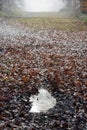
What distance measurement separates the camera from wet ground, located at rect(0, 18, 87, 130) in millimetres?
7871

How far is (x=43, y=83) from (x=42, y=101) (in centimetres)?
128

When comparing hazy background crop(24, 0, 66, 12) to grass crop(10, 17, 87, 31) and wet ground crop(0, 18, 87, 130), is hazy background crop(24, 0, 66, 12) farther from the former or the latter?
wet ground crop(0, 18, 87, 130)

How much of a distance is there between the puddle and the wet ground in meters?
0.14

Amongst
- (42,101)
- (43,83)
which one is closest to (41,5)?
(43,83)

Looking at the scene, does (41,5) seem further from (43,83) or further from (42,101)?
(42,101)

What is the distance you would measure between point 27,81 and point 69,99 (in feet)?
5.78

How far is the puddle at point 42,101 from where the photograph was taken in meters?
8.60

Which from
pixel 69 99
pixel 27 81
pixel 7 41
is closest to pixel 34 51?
pixel 7 41

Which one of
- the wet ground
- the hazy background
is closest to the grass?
the wet ground

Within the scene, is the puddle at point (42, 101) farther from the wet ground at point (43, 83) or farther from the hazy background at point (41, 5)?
the hazy background at point (41, 5)

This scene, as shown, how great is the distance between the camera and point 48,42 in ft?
60.2

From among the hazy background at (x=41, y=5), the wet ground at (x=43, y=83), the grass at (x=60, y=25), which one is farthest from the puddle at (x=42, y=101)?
the hazy background at (x=41, y=5)

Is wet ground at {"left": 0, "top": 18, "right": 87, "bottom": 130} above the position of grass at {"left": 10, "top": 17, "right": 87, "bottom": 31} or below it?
below

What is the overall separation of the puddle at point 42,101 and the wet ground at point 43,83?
0.46ft
